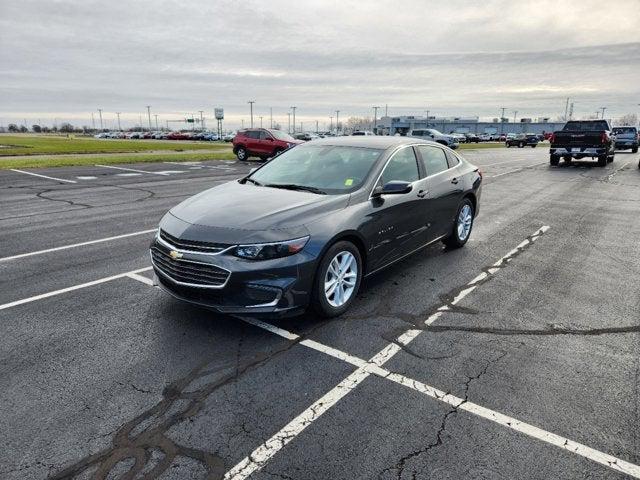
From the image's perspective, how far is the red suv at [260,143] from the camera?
967 inches

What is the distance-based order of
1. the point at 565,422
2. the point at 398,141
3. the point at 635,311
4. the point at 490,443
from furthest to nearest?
the point at 398,141, the point at 635,311, the point at 565,422, the point at 490,443

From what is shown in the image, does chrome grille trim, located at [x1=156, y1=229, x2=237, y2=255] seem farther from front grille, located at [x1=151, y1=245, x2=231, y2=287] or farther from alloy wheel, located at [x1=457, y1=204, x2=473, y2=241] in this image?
alloy wheel, located at [x1=457, y1=204, x2=473, y2=241]

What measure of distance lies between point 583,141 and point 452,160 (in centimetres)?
1791

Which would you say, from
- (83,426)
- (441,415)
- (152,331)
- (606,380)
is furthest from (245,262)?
(606,380)

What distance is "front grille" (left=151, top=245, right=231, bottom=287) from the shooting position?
3.81 m

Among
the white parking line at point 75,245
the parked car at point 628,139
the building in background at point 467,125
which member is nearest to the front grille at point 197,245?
the white parking line at point 75,245

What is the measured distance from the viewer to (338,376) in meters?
3.49

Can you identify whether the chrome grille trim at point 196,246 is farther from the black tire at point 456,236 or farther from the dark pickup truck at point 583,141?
the dark pickup truck at point 583,141

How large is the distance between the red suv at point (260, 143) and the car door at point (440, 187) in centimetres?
1828

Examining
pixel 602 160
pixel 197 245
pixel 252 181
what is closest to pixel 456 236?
pixel 252 181

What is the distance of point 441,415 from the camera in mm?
3047

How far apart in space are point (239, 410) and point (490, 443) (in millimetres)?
1571

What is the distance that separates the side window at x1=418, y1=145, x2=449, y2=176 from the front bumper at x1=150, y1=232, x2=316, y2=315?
2.73 meters

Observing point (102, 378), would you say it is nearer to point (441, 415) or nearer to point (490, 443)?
point (441, 415)
